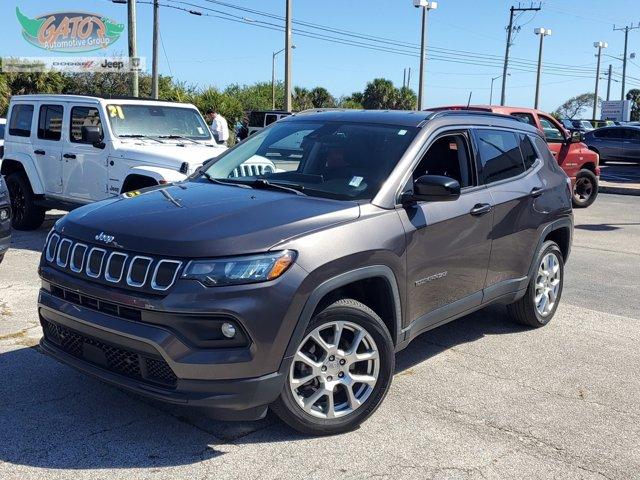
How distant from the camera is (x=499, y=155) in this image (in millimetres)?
5289

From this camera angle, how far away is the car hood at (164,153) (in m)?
8.42

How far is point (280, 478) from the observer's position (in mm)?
3316

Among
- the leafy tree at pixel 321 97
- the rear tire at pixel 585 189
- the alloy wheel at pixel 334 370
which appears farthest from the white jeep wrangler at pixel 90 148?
the leafy tree at pixel 321 97

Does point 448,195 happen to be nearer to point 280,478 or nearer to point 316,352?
point 316,352

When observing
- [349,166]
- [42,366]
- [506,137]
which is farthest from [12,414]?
[506,137]

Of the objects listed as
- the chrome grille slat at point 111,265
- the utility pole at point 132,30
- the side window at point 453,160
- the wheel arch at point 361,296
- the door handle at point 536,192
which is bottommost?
the wheel arch at point 361,296

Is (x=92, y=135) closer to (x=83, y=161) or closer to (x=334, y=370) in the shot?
(x=83, y=161)

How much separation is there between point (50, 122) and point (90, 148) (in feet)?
3.63

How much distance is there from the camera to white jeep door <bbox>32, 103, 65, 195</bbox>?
961cm

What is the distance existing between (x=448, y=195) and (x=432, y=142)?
607 mm

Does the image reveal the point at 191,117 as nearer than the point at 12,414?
No

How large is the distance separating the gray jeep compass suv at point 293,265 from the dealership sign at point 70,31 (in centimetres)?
2459

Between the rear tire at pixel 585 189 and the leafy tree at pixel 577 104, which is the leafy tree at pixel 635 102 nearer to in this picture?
the leafy tree at pixel 577 104

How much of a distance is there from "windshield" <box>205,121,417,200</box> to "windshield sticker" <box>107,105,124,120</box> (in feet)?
15.1
